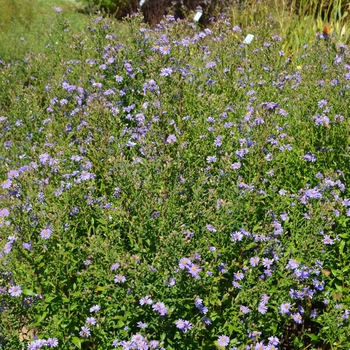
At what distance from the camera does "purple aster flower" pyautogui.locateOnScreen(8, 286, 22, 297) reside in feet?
7.80

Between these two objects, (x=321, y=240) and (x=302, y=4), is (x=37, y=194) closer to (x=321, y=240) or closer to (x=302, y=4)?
(x=321, y=240)

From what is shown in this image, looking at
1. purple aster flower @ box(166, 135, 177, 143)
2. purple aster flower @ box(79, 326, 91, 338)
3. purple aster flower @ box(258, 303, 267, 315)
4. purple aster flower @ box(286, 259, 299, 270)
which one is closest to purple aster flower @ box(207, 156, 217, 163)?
purple aster flower @ box(166, 135, 177, 143)

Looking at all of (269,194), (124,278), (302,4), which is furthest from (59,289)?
(302,4)

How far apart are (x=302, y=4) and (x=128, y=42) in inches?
157

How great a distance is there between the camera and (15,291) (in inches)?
94.7

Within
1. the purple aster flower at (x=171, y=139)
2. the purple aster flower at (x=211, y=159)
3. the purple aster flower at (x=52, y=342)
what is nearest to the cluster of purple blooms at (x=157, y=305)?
the purple aster flower at (x=52, y=342)

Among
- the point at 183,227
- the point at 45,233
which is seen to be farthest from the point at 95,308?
the point at 183,227

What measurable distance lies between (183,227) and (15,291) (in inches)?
37.0

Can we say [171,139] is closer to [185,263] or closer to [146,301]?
[185,263]

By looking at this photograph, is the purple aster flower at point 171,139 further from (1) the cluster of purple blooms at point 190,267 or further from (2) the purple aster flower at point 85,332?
(2) the purple aster flower at point 85,332

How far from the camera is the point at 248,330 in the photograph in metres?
2.40

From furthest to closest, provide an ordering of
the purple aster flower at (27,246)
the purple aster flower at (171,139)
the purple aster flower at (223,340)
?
the purple aster flower at (171,139) < the purple aster flower at (27,246) < the purple aster flower at (223,340)

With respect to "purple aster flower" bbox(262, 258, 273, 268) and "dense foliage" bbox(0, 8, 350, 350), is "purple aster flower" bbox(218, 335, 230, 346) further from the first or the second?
"purple aster flower" bbox(262, 258, 273, 268)

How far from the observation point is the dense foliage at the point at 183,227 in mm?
2420
